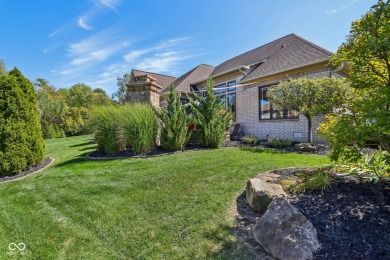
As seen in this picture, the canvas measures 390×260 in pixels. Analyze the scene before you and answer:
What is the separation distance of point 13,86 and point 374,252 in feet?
30.1

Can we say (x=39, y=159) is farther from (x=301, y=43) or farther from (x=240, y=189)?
(x=301, y=43)

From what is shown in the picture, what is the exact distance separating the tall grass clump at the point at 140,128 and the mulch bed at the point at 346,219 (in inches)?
176

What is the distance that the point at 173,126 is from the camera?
7.25 metres

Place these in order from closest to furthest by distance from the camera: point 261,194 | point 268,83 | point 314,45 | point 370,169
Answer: point 261,194, point 370,169, point 314,45, point 268,83

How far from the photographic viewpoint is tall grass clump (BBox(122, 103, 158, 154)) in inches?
271

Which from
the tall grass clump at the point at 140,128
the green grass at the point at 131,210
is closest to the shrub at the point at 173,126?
the tall grass clump at the point at 140,128

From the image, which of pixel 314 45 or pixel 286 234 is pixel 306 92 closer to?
pixel 314 45

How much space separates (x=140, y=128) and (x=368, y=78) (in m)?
5.81

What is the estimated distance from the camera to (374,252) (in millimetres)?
2012

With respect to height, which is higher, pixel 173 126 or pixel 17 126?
pixel 17 126

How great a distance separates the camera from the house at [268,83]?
915cm

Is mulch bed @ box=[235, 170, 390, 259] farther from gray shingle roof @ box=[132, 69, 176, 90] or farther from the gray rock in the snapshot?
gray shingle roof @ box=[132, 69, 176, 90]

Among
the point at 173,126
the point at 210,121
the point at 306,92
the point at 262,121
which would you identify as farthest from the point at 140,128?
the point at 262,121

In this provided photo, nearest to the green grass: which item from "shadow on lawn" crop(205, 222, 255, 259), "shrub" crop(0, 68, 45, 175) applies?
"shadow on lawn" crop(205, 222, 255, 259)
